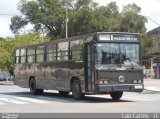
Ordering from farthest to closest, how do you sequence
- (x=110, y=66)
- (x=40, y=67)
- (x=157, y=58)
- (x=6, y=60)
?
(x=157, y=58), (x=6, y=60), (x=40, y=67), (x=110, y=66)

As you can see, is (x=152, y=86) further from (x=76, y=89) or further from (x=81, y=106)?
(x=81, y=106)

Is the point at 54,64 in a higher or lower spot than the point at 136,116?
higher

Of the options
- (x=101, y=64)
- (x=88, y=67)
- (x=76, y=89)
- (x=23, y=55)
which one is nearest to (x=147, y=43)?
(x=23, y=55)

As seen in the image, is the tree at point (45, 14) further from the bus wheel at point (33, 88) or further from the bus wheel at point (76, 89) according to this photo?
the bus wheel at point (76, 89)

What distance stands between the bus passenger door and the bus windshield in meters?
0.52

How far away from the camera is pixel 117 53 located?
70.3 ft

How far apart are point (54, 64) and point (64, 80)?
1.56m


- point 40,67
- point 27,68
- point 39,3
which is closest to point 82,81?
point 40,67

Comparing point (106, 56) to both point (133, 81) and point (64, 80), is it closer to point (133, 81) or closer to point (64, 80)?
point (133, 81)

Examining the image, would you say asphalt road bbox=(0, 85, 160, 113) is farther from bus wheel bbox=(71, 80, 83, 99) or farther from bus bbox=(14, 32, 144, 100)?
bus bbox=(14, 32, 144, 100)

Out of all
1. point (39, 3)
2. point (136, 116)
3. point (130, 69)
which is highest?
point (39, 3)

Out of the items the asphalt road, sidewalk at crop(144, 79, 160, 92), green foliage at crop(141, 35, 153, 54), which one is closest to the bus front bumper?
the asphalt road

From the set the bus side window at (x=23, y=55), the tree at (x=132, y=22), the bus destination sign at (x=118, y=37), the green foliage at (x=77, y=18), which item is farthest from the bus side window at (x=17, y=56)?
the tree at (x=132, y=22)

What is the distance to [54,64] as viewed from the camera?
25297mm
